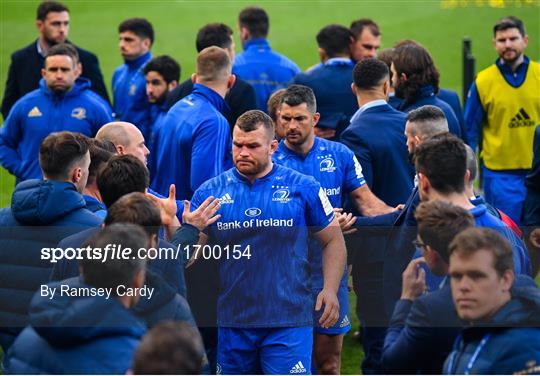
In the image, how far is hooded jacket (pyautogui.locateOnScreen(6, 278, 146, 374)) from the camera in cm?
407

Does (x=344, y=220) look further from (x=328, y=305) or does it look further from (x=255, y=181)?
(x=255, y=181)

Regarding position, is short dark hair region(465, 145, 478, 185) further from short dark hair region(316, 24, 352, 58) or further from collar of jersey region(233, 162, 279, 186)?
short dark hair region(316, 24, 352, 58)

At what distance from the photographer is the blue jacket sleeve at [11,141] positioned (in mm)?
9148

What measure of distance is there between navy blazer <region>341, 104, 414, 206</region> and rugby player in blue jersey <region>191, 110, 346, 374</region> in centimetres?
119

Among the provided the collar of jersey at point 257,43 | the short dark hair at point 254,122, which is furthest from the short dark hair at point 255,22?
the short dark hair at point 254,122

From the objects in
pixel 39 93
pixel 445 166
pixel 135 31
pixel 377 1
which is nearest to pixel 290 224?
pixel 445 166

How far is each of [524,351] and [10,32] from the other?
17.9 metres

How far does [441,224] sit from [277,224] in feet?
5.25

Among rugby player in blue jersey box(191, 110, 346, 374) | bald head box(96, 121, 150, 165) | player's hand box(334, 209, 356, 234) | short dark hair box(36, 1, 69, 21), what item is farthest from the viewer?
short dark hair box(36, 1, 69, 21)

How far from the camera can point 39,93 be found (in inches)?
364

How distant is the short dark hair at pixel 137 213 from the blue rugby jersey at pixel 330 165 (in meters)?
2.08

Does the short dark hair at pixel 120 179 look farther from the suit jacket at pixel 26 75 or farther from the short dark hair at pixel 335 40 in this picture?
the suit jacket at pixel 26 75

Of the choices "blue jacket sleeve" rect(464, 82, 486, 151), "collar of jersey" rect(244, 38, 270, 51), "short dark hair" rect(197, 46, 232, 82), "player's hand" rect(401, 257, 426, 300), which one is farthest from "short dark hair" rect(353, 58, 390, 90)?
"collar of jersey" rect(244, 38, 270, 51)

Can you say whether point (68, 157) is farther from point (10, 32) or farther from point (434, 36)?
point (434, 36)
